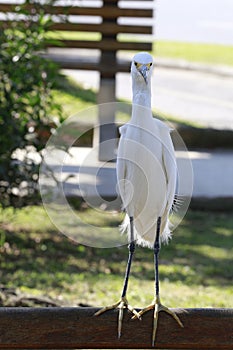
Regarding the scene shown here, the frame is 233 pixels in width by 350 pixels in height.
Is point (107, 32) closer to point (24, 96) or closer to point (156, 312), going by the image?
point (24, 96)

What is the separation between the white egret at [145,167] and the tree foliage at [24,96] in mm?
2775

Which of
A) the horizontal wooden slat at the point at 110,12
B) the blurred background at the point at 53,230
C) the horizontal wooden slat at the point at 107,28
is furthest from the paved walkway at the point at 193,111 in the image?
the horizontal wooden slat at the point at 110,12

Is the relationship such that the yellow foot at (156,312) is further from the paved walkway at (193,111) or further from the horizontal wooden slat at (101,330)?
the paved walkway at (193,111)

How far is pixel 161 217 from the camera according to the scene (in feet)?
10.8

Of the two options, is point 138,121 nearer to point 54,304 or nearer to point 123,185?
point 123,185

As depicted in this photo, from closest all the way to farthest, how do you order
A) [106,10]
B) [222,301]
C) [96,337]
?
[96,337], [222,301], [106,10]

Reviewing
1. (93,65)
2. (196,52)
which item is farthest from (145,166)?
(196,52)

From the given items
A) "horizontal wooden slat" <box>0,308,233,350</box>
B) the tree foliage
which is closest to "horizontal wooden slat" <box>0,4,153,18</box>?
the tree foliage

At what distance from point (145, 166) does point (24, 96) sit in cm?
309

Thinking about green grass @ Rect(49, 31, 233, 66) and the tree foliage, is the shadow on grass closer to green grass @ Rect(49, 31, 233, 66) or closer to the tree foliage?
the tree foliage

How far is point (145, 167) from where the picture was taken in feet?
10.3

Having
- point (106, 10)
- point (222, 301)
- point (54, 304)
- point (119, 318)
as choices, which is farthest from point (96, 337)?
point (106, 10)

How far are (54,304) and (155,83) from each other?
11425 mm

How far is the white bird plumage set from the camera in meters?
3.07
